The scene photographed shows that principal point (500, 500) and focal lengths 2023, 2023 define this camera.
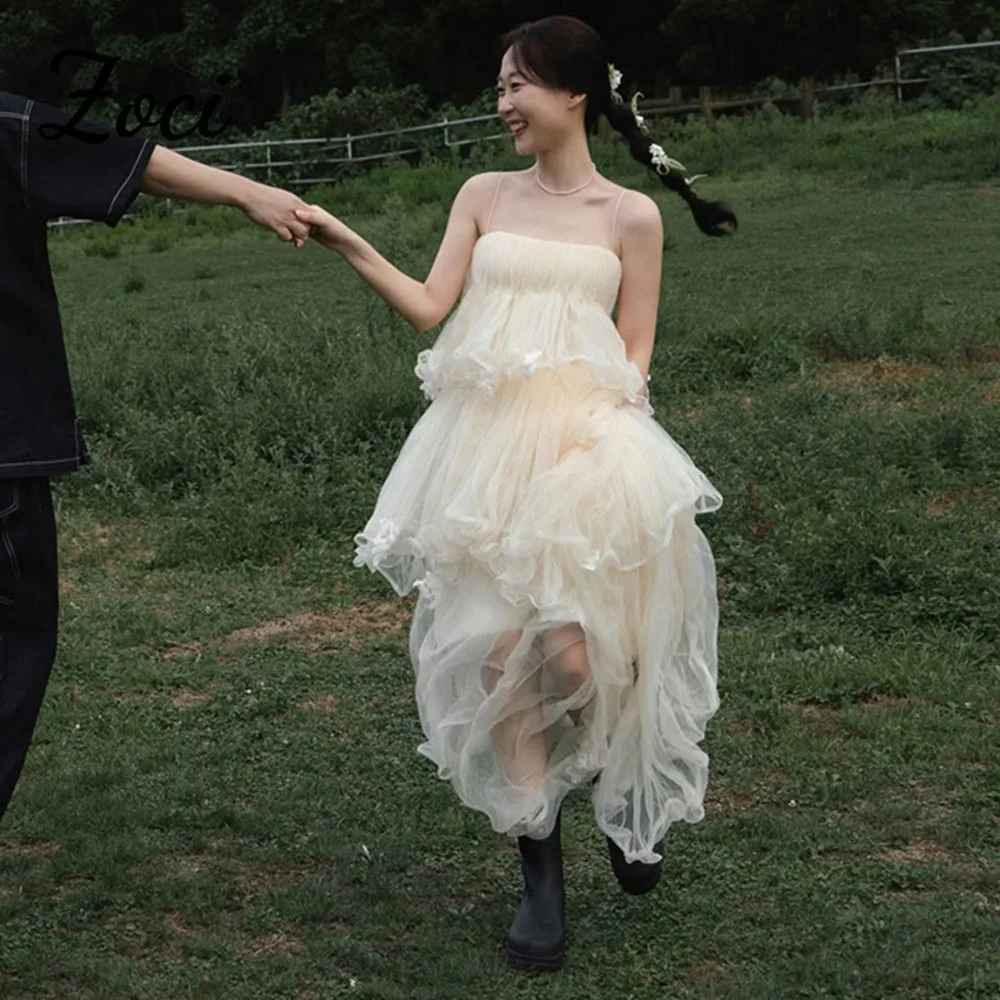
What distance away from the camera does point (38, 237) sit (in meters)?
4.10

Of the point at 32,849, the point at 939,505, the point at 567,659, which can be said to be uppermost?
the point at 567,659

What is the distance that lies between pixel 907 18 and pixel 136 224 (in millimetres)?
17376

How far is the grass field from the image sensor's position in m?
4.59

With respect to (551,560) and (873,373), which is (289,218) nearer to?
(551,560)

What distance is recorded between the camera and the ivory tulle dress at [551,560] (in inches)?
176

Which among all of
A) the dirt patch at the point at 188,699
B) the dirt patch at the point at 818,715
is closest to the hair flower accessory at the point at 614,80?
the dirt patch at the point at 818,715

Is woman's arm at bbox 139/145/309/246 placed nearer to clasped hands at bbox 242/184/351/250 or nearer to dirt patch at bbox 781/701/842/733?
clasped hands at bbox 242/184/351/250

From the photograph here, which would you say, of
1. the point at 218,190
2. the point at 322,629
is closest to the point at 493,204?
the point at 218,190

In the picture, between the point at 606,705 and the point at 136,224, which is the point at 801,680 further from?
the point at 136,224

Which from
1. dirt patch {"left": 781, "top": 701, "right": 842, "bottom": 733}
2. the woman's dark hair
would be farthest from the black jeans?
dirt patch {"left": 781, "top": 701, "right": 842, "bottom": 733}

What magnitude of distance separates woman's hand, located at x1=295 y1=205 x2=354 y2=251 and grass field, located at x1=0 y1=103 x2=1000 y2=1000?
157 centimetres

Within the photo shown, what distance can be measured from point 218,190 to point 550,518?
1.00m

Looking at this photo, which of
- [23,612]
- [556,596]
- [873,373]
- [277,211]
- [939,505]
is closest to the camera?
[23,612]

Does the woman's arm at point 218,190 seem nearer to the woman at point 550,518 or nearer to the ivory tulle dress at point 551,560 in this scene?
the woman at point 550,518
